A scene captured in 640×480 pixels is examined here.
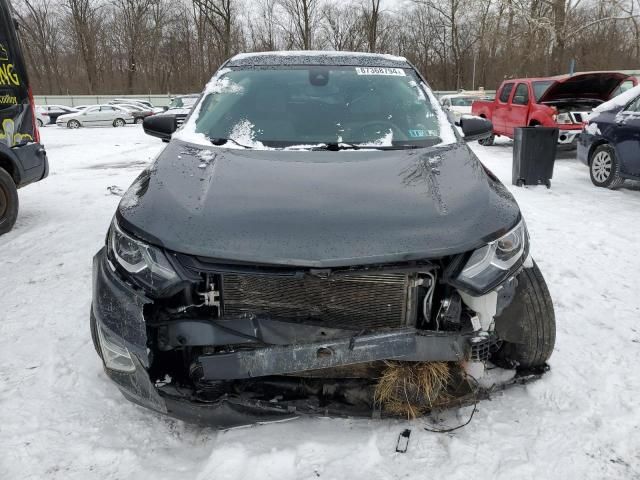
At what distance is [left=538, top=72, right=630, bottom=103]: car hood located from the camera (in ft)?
33.6

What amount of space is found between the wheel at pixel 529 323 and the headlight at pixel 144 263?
4.87 feet

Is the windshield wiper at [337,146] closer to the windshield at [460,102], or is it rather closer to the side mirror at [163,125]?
the side mirror at [163,125]

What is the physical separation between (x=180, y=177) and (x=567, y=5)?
33.1 meters

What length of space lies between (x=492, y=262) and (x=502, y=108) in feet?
38.9

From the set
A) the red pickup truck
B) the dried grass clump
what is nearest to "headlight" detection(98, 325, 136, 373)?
the dried grass clump

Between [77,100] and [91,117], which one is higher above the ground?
[77,100]

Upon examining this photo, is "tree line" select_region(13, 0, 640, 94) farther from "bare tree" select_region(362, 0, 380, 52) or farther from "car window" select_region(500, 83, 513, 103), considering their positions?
"car window" select_region(500, 83, 513, 103)

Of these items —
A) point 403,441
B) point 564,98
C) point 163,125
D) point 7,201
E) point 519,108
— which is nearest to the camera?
point 403,441

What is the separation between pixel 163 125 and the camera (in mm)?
3457

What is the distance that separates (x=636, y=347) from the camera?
2.92 m

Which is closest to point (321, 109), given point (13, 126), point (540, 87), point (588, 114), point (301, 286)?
point (301, 286)

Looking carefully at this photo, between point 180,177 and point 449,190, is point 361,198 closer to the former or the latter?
point 449,190

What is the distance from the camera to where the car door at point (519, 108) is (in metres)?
11.5

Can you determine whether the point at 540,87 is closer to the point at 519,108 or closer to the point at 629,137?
the point at 519,108
